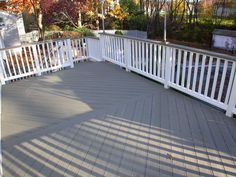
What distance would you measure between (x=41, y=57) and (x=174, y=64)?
3.52 meters

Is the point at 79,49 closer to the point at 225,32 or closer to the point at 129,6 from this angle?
the point at 225,32

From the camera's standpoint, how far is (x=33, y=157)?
8.03 feet

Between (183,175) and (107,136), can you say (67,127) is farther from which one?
(183,175)

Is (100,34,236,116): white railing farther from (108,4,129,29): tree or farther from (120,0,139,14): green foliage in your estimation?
(120,0,139,14): green foliage

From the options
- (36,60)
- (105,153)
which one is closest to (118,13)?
(36,60)

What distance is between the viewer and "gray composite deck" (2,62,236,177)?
222 cm

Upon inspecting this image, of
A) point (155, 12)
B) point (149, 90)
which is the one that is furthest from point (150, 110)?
point (155, 12)

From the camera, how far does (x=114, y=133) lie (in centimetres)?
279

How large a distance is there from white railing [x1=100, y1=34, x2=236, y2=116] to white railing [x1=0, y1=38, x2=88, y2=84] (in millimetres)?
996

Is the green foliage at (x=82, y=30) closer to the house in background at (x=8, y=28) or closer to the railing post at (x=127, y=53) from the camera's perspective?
the house in background at (x=8, y=28)

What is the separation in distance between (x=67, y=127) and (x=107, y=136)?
0.65 metres

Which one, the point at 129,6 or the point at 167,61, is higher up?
the point at 129,6

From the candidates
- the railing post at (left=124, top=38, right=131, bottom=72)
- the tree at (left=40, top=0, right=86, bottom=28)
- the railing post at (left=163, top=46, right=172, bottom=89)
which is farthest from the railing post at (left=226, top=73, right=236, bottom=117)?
the tree at (left=40, top=0, right=86, bottom=28)

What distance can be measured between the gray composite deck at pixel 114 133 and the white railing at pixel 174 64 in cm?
19
